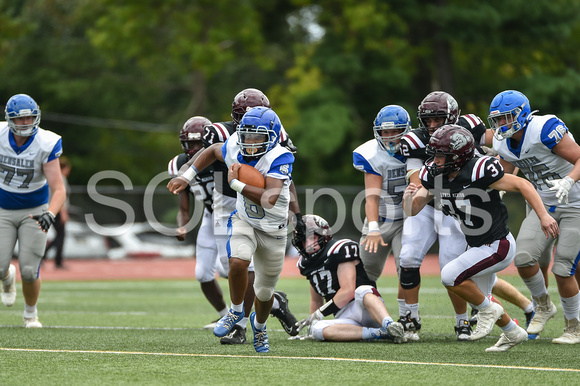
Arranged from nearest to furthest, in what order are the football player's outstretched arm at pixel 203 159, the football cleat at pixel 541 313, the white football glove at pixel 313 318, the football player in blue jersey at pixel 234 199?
the football player's outstretched arm at pixel 203 159 → the football player in blue jersey at pixel 234 199 → the white football glove at pixel 313 318 → the football cleat at pixel 541 313

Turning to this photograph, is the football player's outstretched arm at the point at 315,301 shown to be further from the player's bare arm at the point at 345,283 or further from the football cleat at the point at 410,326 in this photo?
the football cleat at the point at 410,326

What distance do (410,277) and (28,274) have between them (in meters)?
3.29

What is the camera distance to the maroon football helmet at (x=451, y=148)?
5336 millimetres

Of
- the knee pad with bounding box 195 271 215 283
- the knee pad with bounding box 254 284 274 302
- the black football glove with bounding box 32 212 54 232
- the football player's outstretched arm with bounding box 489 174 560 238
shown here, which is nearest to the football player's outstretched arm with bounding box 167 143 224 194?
the knee pad with bounding box 254 284 274 302

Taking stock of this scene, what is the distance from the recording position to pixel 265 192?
520 cm

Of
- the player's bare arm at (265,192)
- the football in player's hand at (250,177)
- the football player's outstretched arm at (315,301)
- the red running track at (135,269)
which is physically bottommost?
the red running track at (135,269)

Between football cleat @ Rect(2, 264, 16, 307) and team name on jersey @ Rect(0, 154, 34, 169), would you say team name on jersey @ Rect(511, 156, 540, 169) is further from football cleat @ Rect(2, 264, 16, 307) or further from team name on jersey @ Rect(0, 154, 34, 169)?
football cleat @ Rect(2, 264, 16, 307)

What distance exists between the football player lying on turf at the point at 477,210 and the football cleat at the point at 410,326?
626mm

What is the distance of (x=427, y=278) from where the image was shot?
13305mm

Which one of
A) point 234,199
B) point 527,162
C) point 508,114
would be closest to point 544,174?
point 527,162

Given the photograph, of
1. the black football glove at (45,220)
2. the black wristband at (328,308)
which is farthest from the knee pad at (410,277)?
the black football glove at (45,220)

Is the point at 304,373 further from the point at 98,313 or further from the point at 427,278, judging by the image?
the point at 427,278

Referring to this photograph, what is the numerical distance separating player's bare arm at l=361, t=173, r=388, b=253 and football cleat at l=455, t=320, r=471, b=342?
0.86 meters

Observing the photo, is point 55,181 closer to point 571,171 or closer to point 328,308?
point 328,308
